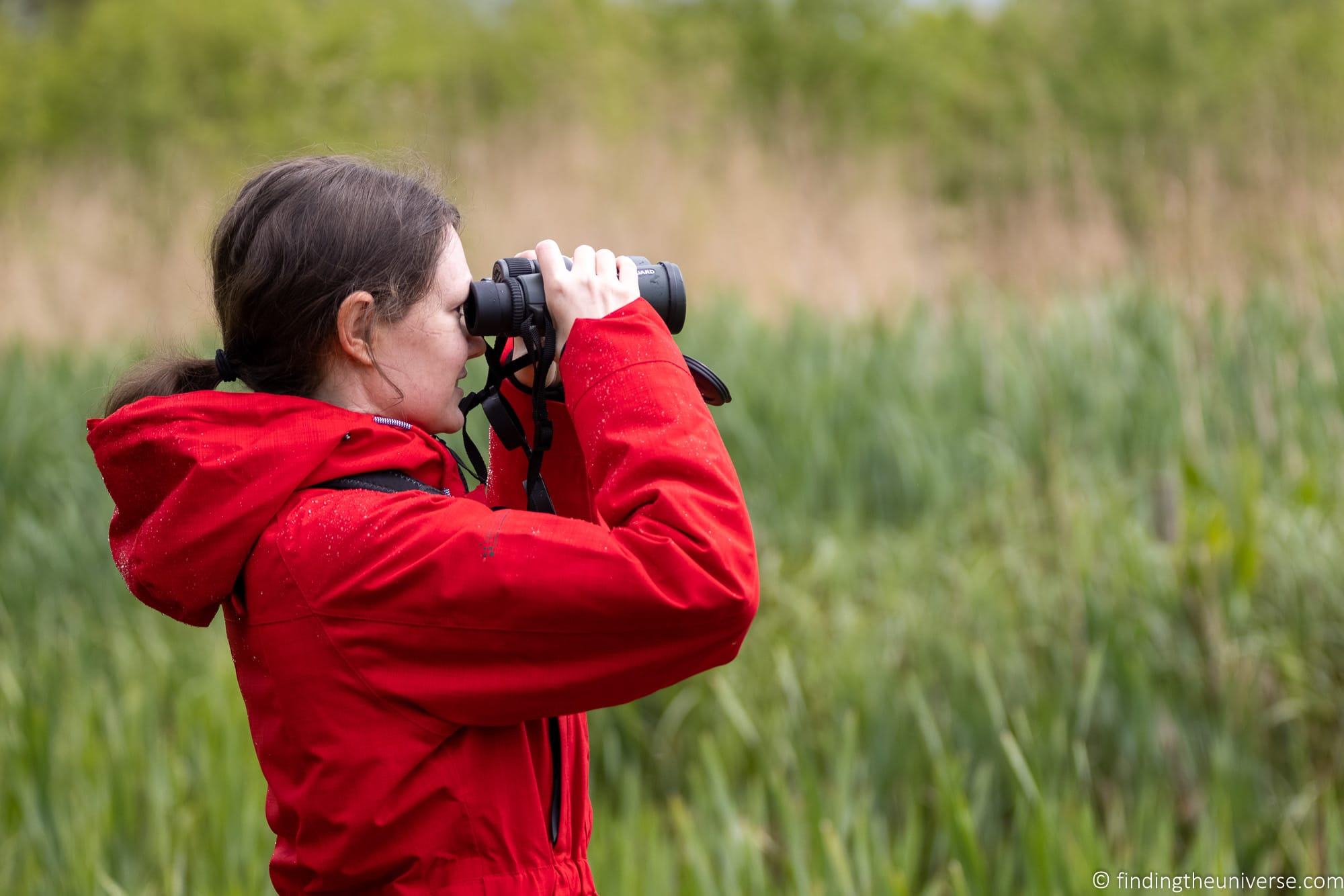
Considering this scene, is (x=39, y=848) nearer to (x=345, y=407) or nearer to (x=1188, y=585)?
(x=345, y=407)

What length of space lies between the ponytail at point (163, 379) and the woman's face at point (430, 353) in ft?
0.67

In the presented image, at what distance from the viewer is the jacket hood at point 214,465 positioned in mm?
1040

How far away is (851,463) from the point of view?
4.07 meters

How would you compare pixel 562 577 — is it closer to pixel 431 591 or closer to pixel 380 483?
pixel 431 591

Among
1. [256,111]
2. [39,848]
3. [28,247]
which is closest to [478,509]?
[39,848]

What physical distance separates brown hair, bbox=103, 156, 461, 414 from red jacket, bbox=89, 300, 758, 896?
9cm

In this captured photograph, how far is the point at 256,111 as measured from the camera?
8.23 m

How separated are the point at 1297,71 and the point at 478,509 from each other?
9.69 meters

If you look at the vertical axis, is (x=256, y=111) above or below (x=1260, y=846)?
above

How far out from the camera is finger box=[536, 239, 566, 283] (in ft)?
3.69

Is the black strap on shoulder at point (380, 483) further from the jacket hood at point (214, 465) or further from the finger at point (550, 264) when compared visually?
the finger at point (550, 264)

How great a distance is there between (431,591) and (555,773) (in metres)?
0.26

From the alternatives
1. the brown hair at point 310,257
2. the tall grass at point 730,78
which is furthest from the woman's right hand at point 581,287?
the tall grass at point 730,78

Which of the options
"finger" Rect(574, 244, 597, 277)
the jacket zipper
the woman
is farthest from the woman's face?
the jacket zipper
